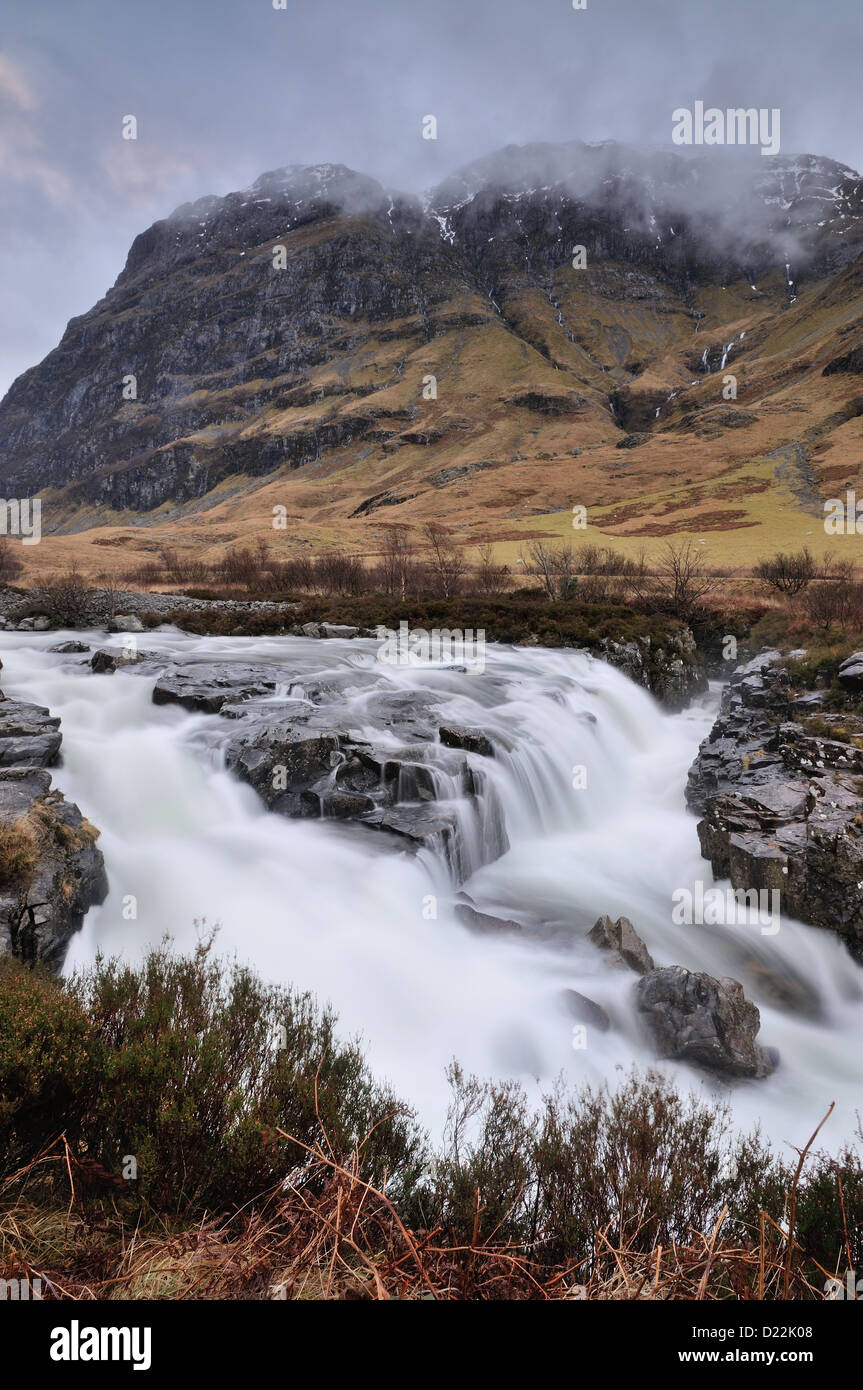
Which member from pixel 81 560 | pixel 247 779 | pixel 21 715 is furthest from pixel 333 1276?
pixel 81 560

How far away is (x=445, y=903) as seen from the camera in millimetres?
8445

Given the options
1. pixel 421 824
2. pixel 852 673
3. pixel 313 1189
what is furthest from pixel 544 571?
pixel 313 1189

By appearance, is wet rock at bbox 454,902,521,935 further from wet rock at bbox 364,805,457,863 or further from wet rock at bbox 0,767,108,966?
wet rock at bbox 0,767,108,966

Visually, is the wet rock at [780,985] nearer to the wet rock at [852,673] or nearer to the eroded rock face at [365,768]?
the eroded rock face at [365,768]

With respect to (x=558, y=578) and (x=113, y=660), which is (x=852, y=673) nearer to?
(x=113, y=660)

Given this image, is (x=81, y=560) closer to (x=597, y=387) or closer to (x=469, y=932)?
(x=469, y=932)

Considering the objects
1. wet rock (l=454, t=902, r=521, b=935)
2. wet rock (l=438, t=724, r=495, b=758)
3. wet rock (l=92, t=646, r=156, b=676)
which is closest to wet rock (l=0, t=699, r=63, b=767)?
wet rock (l=92, t=646, r=156, b=676)

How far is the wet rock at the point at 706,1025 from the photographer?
5.77 metres

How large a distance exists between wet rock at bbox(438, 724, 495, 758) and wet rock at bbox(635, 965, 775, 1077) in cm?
594

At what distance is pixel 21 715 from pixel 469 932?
844 centimetres

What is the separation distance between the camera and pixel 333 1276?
7.27 ft

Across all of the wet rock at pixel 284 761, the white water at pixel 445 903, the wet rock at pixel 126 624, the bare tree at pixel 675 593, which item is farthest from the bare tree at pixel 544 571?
the wet rock at pixel 284 761

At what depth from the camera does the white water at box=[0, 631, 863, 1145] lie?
20.0ft

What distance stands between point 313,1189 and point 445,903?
5.66 meters
